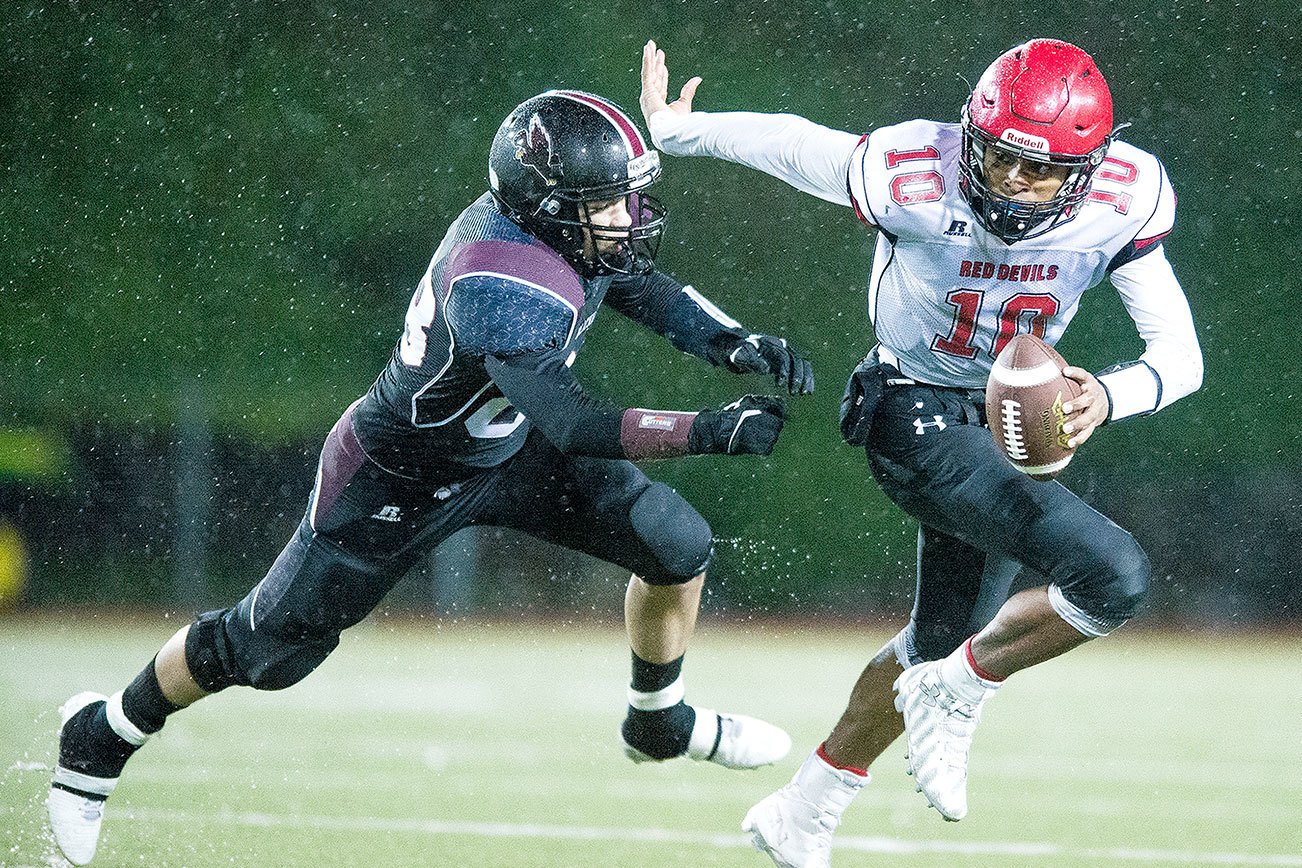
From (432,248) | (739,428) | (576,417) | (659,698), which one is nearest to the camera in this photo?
(739,428)

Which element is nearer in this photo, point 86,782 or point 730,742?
point 86,782

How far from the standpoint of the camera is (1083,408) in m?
2.81

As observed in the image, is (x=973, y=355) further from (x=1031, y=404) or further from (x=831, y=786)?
(x=831, y=786)

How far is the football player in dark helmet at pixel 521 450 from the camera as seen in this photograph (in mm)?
2762

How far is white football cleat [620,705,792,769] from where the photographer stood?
3.44 m

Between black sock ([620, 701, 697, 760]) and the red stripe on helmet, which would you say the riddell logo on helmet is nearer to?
the red stripe on helmet

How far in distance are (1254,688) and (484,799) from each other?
3.38 metres

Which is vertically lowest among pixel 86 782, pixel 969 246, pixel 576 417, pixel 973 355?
pixel 86 782

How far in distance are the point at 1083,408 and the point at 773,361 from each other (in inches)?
23.0

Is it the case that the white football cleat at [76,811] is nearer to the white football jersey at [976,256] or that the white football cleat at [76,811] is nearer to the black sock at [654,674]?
the black sock at [654,674]

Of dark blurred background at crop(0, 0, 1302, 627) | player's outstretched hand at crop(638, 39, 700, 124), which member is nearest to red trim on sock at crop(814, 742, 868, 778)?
player's outstretched hand at crop(638, 39, 700, 124)

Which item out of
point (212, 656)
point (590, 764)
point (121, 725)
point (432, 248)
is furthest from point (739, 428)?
point (432, 248)

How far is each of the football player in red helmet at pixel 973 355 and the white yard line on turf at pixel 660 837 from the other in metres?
0.36

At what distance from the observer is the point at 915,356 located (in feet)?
10.4
